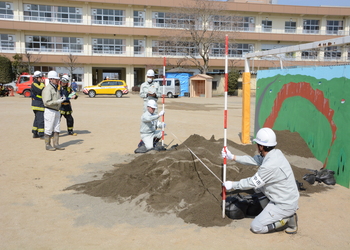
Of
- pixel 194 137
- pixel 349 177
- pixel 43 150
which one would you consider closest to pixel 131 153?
pixel 194 137

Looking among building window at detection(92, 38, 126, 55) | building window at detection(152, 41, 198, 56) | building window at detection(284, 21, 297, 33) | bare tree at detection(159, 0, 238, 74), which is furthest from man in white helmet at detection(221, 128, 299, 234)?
building window at detection(284, 21, 297, 33)

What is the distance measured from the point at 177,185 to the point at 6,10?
4372 centimetres

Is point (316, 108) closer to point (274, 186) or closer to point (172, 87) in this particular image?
point (274, 186)

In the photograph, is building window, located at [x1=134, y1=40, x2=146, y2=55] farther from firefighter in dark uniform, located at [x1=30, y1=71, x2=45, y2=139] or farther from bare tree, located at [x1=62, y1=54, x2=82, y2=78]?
firefighter in dark uniform, located at [x1=30, y1=71, x2=45, y2=139]

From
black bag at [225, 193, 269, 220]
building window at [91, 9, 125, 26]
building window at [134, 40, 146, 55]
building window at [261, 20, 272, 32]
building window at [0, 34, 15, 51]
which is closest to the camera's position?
black bag at [225, 193, 269, 220]

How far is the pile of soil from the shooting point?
15.3 ft

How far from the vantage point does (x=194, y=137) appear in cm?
838

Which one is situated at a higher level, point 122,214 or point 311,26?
point 311,26

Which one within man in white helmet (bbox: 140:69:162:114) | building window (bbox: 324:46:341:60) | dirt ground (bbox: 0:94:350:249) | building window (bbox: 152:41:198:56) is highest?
building window (bbox: 152:41:198:56)

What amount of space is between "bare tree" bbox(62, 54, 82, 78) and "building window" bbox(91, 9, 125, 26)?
18.5 feet

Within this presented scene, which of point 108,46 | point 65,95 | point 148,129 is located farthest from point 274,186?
point 108,46

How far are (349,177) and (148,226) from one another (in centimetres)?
380

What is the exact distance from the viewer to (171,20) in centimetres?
4397

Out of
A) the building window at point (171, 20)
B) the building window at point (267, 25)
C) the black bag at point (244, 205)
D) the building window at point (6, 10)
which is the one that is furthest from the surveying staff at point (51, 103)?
the building window at point (267, 25)
